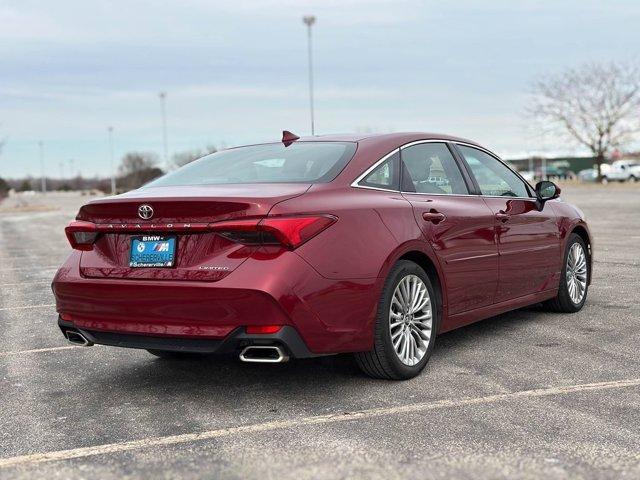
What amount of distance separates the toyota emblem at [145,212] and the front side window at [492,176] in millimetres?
2545

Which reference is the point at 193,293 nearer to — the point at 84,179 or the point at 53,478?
the point at 53,478

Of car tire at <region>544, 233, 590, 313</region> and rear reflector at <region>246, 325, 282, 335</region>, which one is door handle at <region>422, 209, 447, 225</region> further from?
car tire at <region>544, 233, 590, 313</region>

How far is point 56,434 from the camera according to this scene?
389cm

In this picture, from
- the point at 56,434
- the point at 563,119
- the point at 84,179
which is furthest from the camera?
the point at 84,179

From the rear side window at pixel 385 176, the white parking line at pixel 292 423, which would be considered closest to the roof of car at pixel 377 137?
the rear side window at pixel 385 176

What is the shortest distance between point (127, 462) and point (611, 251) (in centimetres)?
1011

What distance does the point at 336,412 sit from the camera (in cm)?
412

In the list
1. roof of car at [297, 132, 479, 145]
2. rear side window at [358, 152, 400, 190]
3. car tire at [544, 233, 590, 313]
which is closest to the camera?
rear side window at [358, 152, 400, 190]

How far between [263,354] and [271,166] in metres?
1.33

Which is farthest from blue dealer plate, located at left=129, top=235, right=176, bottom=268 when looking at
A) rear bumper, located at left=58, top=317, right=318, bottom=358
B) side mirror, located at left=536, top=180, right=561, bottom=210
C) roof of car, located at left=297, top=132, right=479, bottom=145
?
side mirror, located at left=536, top=180, right=561, bottom=210

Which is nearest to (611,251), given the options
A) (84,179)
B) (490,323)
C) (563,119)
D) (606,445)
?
(490,323)

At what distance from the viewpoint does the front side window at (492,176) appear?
585 centimetres

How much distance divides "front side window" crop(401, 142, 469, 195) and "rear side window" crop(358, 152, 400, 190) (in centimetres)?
7

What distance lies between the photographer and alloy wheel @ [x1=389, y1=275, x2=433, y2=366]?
4.64 metres
